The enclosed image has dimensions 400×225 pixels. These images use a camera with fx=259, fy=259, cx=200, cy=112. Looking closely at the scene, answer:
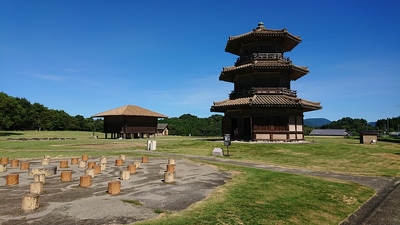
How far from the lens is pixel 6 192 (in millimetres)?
8680

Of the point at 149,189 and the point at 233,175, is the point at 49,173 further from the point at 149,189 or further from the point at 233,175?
the point at 233,175

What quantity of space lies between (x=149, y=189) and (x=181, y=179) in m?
2.19

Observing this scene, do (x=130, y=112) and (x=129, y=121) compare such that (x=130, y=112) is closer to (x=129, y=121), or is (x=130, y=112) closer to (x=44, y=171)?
Answer: (x=129, y=121)

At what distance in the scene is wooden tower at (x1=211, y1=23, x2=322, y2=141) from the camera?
2853cm

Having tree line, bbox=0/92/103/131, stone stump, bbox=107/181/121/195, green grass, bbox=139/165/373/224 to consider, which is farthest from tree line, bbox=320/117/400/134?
stone stump, bbox=107/181/121/195

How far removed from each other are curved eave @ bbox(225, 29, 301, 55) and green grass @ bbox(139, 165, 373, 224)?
865 inches

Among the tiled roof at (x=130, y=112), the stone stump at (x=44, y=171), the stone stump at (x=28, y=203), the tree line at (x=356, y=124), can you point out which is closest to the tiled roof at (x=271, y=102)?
A: the tiled roof at (x=130, y=112)

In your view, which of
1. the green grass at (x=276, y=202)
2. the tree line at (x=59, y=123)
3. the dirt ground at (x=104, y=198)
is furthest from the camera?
the tree line at (x=59, y=123)

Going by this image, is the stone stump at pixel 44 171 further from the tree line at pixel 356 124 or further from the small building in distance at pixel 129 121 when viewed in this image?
the tree line at pixel 356 124

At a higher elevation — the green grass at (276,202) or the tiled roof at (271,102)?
the tiled roof at (271,102)

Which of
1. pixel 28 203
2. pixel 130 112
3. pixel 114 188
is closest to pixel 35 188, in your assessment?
pixel 28 203

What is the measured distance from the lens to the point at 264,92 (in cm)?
2966

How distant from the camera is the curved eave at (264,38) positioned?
→ 1179 inches

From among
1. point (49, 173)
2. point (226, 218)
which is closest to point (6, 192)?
point (49, 173)
